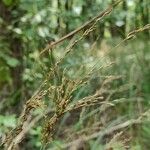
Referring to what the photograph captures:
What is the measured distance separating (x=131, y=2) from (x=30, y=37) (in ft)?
2.48

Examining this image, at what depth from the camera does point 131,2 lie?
3.43m

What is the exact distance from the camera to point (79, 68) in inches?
116

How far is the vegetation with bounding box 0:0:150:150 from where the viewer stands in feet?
8.84

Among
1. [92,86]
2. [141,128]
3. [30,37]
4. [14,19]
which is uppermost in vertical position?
[14,19]

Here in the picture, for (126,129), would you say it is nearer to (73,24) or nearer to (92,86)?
(92,86)

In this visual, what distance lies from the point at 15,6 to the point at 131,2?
80 centimetres

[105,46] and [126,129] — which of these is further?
[105,46]

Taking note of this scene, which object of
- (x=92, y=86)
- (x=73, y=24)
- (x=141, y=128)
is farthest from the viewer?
(x=73, y=24)

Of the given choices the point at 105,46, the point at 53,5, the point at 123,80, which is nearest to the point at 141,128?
the point at 123,80

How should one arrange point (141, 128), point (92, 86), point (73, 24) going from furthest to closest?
point (73, 24) → point (92, 86) → point (141, 128)

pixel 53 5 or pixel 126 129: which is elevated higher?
pixel 53 5

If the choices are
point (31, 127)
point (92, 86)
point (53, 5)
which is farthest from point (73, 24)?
point (31, 127)

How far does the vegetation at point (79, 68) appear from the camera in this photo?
2.69 m

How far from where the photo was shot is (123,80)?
3057mm
